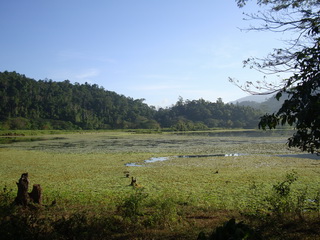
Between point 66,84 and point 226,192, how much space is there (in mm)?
150494

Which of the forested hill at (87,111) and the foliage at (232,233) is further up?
the forested hill at (87,111)

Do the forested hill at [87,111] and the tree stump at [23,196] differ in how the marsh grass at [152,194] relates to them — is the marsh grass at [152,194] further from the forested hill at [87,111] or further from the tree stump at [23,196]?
the forested hill at [87,111]

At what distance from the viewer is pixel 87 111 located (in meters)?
121

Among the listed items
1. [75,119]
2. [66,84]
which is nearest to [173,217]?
[75,119]

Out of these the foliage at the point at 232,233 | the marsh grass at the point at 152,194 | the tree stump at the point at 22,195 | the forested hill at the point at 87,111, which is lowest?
the marsh grass at the point at 152,194

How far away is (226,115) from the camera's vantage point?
456 ft

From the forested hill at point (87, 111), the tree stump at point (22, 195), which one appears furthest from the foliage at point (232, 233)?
the forested hill at point (87, 111)

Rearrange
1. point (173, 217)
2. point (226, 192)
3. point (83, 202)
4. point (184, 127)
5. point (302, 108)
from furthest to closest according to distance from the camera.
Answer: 1. point (184, 127)
2. point (226, 192)
3. point (83, 202)
4. point (173, 217)
5. point (302, 108)

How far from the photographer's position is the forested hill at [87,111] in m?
99.1

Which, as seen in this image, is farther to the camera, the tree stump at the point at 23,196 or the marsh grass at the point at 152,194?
the tree stump at the point at 23,196

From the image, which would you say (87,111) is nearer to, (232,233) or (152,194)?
(152,194)

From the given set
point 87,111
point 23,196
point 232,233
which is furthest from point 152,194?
point 87,111

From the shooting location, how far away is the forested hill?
99062 millimetres

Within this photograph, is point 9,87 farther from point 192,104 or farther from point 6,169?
point 6,169
